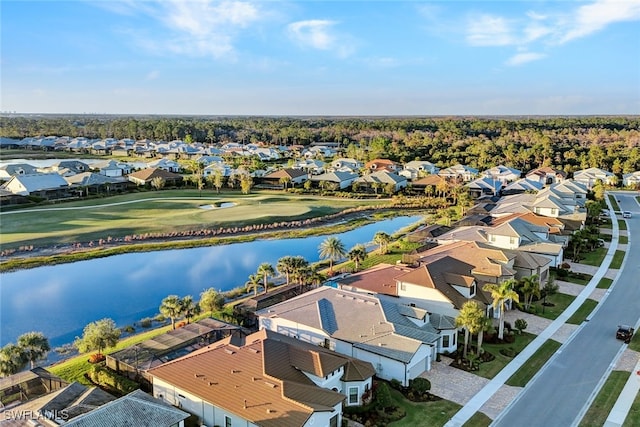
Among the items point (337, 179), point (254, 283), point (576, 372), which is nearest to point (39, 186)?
point (337, 179)

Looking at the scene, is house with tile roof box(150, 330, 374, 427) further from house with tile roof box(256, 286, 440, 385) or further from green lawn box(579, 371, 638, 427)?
green lawn box(579, 371, 638, 427)

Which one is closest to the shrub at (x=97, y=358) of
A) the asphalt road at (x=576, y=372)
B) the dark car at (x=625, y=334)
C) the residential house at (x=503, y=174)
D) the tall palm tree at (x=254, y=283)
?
the tall palm tree at (x=254, y=283)

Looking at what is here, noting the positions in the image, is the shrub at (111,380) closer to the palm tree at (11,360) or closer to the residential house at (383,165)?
the palm tree at (11,360)

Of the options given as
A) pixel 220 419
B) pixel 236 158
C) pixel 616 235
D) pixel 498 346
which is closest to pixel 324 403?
pixel 220 419

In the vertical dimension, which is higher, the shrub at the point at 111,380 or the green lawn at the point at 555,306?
the shrub at the point at 111,380

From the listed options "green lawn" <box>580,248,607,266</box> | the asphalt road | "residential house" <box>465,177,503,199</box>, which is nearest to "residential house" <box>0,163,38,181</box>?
"residential house" <box>465,177,503,199</box>

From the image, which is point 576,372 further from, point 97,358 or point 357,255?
point 97,358
